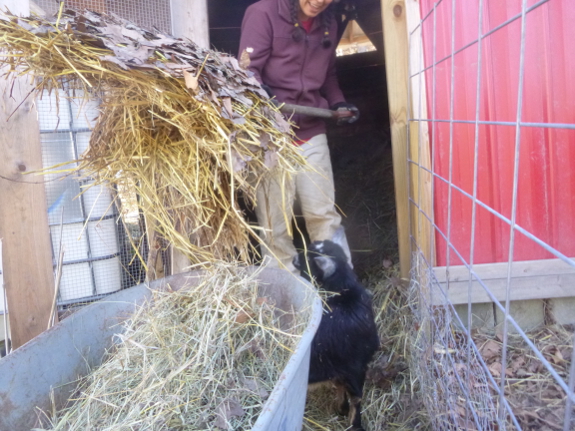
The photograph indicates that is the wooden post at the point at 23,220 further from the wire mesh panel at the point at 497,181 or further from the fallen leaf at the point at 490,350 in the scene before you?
the fallen leaf at the point at 490,350

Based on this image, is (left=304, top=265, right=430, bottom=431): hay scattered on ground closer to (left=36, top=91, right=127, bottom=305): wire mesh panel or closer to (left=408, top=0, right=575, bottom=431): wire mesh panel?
(left=408, top=0, right=575, bottom=431): wire mesh panel

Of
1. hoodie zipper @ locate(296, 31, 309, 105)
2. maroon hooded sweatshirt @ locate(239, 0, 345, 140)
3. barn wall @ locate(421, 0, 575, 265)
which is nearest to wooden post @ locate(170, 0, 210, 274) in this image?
maroon hooded sweatshirt @ locate(239, 0, 345, 140)

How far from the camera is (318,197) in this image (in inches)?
139

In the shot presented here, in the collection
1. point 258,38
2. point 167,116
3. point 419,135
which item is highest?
point 258,38

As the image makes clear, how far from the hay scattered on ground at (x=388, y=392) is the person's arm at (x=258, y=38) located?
6.46 ft

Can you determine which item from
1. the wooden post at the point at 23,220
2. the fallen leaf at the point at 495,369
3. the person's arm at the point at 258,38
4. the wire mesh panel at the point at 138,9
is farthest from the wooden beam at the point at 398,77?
the wooden post at the point at 23,220

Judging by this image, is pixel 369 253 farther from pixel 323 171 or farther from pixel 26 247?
pixel 26 247

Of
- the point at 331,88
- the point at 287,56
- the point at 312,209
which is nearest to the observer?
the point at 287,56

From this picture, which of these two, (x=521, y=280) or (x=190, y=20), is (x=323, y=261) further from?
(x=190, y=20)

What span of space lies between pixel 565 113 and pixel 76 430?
9.82ft

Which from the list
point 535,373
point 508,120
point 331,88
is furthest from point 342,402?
point 331,88

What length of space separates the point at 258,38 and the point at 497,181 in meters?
1.87

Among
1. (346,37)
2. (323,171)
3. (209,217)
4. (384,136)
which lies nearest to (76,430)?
(209,217)

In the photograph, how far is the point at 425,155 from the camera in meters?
3.07
